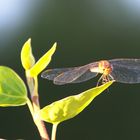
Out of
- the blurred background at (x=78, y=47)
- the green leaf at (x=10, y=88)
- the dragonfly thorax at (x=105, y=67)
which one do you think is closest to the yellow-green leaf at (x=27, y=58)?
the green leaf at (x=10, y=88)

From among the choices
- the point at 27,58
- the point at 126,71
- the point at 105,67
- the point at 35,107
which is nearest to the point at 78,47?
the point at 126,71

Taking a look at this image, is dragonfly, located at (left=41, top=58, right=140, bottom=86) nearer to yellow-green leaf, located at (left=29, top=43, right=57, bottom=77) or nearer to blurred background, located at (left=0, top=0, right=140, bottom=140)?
yellow-green leaf, located at (left=29, top=43, right=57, bottom=77)

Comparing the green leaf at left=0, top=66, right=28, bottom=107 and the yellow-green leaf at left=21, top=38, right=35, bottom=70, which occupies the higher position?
the yellow-green leaf at left=21, top=38, right=35, bottom=70

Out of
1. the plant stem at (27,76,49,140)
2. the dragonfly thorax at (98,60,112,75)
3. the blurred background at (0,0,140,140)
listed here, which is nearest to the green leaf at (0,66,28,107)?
the plant stem at (27,76,49,140)

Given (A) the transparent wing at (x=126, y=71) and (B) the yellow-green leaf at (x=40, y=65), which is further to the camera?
(A) the transparent wing at (x=126, y=71)

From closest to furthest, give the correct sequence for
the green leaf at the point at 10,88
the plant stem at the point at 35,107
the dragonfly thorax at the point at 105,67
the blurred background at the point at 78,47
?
1. the plant stem at the point at 35,107
2. the green leaf at the point at 10,88
3. the dragonfly thorax at the point at 105,67
4. the blurred background at the point at 78,47

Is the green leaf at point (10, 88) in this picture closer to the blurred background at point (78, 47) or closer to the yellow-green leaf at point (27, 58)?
the yellow-green leaf at point (27, 58)
